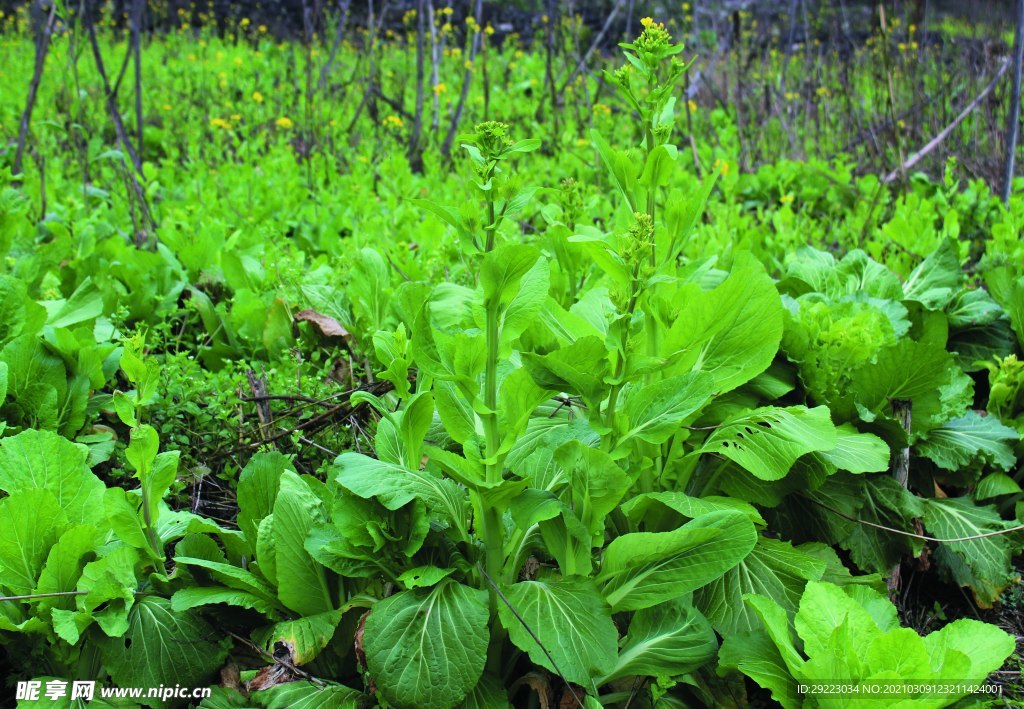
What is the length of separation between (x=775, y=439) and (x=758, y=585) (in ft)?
1.12

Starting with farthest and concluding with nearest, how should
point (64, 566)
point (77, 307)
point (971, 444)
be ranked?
point (77, 307) → point (971, 444) → point (64, 566)

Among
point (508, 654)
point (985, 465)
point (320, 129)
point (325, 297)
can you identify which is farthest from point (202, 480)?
point (320, 129)

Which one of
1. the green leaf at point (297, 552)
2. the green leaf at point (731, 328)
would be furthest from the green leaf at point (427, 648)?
the green leaf at point (731, 328)

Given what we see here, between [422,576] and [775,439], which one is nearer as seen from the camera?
[422,576]

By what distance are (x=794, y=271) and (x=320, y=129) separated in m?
4.09

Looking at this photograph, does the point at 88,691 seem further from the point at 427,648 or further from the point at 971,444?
the point at 971,444

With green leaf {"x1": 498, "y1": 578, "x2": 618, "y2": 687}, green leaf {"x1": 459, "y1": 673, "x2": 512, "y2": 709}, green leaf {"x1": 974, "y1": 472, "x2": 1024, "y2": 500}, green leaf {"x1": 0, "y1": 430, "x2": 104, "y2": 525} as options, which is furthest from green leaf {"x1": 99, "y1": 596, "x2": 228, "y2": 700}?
green leaf {"x1": 974, "y1": 472, "x2": 1024, "y2": 500}

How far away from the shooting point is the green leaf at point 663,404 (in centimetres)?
158

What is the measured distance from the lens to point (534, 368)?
5.04ft

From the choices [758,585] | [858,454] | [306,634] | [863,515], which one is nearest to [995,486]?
[863,515]

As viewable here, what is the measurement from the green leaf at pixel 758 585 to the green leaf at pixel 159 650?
107 centimetres

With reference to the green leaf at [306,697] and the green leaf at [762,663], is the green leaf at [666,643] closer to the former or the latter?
the green leaf at [762,663]

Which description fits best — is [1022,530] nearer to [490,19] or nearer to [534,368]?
[534,368]

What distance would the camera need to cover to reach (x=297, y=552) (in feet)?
5.56
